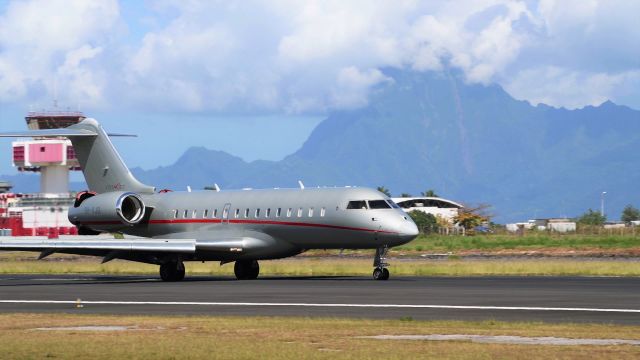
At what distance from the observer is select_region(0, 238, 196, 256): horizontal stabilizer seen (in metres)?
43.3

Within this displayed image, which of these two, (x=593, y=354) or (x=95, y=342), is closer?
(x=593, y=354)

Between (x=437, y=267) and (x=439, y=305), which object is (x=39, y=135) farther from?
(x=439, y=305)

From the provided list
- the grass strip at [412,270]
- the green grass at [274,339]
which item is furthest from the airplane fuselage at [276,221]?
the green grass at [274,339]

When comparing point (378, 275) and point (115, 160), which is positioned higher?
point (115, 160)

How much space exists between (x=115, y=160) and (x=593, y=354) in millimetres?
38398

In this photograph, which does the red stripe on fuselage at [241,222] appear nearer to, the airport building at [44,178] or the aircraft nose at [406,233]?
Answer: the aircraft nose at [406,233]

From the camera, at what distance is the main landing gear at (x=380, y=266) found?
42875 mm

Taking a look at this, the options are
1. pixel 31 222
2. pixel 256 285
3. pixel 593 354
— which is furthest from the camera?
pixel 31 222

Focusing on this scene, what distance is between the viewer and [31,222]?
15538 cm

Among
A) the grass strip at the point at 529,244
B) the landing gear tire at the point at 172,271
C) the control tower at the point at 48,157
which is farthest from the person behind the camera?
the control tower at the point at 48,157

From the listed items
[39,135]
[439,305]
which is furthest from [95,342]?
[39,135]

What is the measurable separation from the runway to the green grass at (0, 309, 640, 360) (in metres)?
2.10

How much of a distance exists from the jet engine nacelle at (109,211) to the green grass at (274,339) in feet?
82.4

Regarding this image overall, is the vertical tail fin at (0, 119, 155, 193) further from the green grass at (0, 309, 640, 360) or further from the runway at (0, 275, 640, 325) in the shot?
the green grass at (0, 309, 640, 360)
